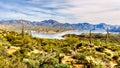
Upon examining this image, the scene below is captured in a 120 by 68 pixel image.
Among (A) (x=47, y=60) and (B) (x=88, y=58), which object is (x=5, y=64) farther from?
(B) (x=88, y=58)

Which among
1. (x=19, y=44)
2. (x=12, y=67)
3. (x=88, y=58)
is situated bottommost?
(x=19, y=44)

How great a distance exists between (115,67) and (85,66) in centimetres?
245

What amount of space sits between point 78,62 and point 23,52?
318 inches

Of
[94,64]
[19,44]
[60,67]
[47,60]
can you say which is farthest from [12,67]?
[19,44]

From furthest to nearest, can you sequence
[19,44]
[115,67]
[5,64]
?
1. [19,44]
2. [115,67]
3. [5,64]

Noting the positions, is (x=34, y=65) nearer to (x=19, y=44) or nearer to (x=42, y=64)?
(x=42, y=64)

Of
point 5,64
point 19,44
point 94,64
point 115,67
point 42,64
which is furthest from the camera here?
point 19,44

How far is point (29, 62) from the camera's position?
13.7 m

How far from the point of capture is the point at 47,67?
1334cm

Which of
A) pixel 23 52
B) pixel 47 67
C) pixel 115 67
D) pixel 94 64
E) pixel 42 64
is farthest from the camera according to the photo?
pixel 23 52

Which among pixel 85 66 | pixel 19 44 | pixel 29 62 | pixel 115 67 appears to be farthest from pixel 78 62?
pixel 19 44

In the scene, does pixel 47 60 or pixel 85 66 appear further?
pixel 85 66

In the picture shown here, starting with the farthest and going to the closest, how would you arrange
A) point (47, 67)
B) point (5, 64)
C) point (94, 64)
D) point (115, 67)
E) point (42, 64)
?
1. point (115, 67)
2. point (94, 64)
3. point (42, 64)
4. point (47, 67)
5. point (5, 64)

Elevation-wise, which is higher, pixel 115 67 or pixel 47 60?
pixel 47 60
